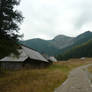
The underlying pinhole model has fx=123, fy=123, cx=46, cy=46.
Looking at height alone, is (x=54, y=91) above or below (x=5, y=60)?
below

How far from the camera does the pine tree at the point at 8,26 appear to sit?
48.1 ft

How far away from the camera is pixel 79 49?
489 ft

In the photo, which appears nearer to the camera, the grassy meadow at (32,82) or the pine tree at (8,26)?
the grassy meadow at (32,82)

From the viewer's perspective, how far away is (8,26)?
49.7 ft

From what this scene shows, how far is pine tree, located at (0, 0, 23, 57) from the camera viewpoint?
48.1 feet

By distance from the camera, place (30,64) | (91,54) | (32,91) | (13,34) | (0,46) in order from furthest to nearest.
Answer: (91,54) → (30,64) → (13,34) → (0,46) → (32,91)

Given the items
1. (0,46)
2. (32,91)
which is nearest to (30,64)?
(0,46)

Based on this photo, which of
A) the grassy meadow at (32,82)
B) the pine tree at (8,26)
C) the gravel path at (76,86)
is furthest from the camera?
the pine tree at (8,26)

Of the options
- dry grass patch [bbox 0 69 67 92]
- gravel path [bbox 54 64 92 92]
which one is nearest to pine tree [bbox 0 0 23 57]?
dry grass patch [bbox 0 69 67 92]

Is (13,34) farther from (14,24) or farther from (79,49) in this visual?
(79,49)

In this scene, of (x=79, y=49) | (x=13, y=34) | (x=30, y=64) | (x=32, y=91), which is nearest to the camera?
(x=32, y=91)

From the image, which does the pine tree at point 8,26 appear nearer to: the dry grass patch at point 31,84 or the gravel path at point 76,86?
the dry grass patch at point 31,84

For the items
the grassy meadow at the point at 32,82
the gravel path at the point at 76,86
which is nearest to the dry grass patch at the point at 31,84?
the grassy meadow at the point at 32,82

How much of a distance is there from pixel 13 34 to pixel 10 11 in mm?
2943
